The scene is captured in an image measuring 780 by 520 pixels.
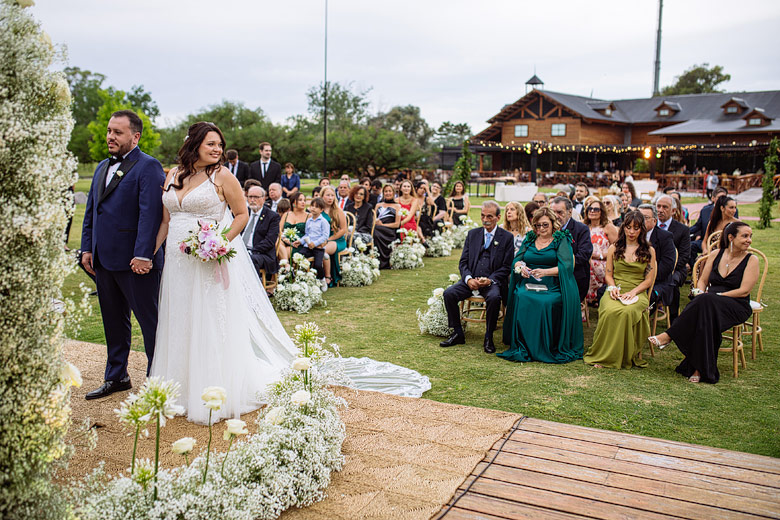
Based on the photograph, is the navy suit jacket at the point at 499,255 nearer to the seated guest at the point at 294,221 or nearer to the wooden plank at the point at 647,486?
the wooden plank at the point at 647,486

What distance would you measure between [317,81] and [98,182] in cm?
7037

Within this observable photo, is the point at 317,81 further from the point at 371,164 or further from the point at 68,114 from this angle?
the point at 68,114

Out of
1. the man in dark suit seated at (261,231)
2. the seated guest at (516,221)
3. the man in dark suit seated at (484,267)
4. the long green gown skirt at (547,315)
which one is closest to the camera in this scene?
the long green gown skirt at (547,315)

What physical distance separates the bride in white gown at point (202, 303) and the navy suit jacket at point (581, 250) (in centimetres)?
404

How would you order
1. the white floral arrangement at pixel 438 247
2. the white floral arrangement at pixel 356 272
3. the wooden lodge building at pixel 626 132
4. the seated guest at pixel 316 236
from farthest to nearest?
the wooden lodge building at pixel 626 132 < the white floral arrangement at pixel 438 247 < the white floral arrangement at pixel 356 272 < the seated guest at pixel 316 236

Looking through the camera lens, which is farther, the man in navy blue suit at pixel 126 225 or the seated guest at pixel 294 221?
the seated guest at pixel 294 221

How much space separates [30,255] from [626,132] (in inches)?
2008

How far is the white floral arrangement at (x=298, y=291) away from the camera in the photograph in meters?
7.82

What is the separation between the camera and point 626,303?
5738mm

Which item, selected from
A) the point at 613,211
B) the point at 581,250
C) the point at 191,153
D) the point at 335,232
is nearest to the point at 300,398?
the point at 191,153

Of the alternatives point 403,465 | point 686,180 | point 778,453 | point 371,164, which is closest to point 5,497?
point 403,465

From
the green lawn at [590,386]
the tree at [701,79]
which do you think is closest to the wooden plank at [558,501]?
the green lawn at [590,386]

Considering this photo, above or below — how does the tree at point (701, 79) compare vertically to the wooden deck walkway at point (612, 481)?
above

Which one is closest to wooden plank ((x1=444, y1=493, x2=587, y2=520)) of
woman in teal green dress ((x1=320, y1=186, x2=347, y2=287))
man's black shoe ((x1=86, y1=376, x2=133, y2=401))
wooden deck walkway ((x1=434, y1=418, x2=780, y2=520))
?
wooden deck walkway ((x1=434, y1=418, x2=780, y2=520))
